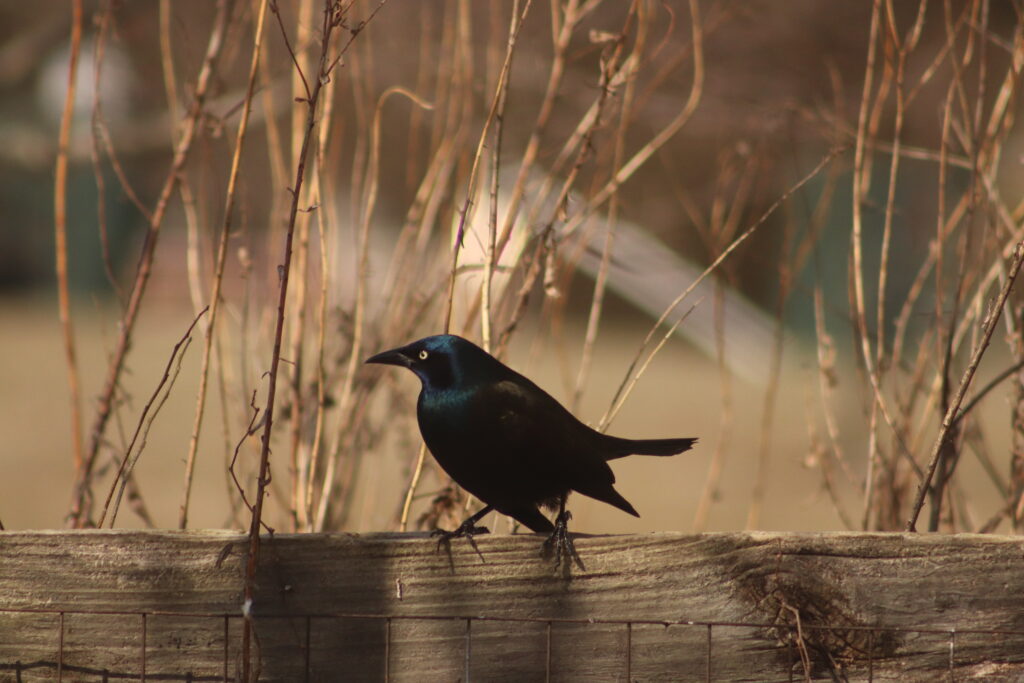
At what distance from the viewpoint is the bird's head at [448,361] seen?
1904 millimetres

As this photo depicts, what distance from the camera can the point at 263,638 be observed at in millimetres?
1628

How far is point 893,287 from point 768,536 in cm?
706

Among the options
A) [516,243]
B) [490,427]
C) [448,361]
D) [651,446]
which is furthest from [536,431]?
[516,243]

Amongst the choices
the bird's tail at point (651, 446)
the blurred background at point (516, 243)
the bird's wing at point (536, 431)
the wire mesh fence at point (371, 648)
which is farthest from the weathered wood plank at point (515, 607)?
the bird's tail at point (651, 446)

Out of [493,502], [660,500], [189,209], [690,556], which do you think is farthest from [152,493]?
[690,556]

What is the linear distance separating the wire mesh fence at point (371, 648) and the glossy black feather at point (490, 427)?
34 centimetres

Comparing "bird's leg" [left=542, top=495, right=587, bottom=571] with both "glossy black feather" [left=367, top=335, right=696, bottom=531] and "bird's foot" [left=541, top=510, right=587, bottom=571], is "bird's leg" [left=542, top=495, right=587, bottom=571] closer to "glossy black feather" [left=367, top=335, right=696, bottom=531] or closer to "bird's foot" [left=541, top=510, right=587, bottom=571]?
"bird's foot" [left=541, top=510, right=587, bottom=571]

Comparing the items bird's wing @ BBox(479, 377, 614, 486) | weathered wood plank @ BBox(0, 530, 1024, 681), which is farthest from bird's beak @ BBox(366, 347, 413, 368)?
weathered wood plank @ BBox(0, 530, 1024, 681)

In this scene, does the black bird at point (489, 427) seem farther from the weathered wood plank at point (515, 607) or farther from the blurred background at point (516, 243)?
the weathered wood plank at point (515, 607)

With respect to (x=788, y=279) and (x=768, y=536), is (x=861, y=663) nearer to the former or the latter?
(x=768, y=536)

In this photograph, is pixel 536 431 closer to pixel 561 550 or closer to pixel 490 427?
pixel 490 427

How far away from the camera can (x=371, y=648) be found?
163cm

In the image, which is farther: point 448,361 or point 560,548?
point 448,361

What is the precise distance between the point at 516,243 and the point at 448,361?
687mm
